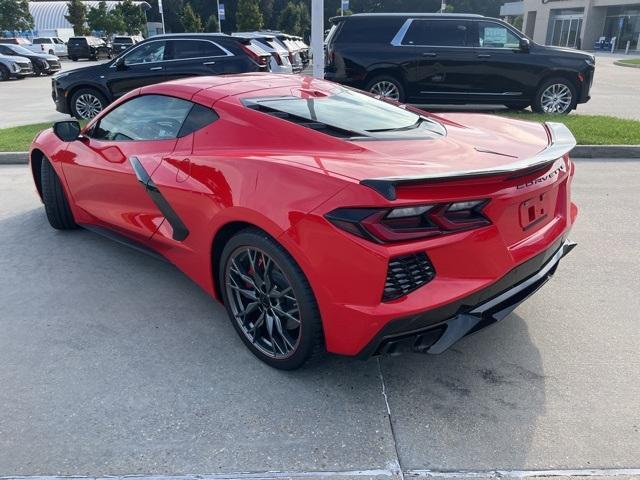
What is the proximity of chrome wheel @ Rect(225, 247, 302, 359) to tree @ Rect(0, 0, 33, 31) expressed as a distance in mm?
51474

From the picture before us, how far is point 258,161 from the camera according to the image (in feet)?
9.07

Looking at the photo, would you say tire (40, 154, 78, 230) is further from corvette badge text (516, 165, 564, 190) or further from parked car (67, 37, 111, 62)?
parked car (67, 37, 111, 62)

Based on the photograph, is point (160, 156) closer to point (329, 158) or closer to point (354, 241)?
point (329, 158)

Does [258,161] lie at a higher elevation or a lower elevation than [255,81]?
lower

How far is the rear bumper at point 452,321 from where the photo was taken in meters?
2.35

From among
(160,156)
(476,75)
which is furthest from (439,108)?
(160,156)

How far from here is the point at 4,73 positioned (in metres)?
22.8

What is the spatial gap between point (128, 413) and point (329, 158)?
1.57 metres

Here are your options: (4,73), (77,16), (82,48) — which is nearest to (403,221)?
(4,73)

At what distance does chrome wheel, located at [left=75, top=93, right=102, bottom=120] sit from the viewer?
10664 mm

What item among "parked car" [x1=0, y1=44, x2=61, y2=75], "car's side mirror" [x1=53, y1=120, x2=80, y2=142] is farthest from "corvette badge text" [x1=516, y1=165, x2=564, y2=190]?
"parked car" [x1=0, y1=44, x2=61, y2=75]

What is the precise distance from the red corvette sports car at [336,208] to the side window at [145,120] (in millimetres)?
15

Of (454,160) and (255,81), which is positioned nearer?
(454,160)

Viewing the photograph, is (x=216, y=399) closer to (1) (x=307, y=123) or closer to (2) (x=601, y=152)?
(1) (x=307, y=123)
